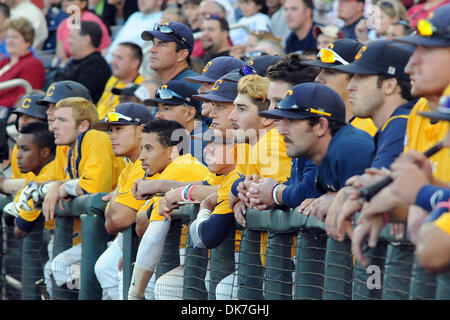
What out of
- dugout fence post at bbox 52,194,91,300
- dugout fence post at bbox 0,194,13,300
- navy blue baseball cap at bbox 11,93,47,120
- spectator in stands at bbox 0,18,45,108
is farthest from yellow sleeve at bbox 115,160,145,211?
spectator in stands at bbox 0,18,45,108

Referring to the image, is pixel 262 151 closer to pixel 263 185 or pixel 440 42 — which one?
pixel 263 185

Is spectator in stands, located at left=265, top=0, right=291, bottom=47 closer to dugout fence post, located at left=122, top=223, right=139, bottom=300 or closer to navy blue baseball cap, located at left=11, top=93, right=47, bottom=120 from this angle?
navy blue baseball cap, located at left=11, top=93, right=47, bottom=120

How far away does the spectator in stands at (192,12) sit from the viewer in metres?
12.2

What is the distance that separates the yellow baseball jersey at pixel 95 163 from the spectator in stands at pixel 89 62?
3.38 metres

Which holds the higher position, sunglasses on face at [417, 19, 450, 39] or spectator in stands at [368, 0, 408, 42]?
spectator in stands at [368, 0, 408, 42]

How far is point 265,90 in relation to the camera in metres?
5.79

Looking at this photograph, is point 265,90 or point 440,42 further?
point 265,90

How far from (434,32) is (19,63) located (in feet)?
32.1

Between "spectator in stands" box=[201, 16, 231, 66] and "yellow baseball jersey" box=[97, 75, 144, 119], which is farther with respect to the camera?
"yellow baseball jersey" box=[97, 75, 144, 119]

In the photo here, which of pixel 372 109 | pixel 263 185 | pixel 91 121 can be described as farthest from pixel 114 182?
pixel 372 109

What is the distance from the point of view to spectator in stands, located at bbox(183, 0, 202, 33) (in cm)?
1221

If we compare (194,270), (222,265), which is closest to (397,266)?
(222,265)
